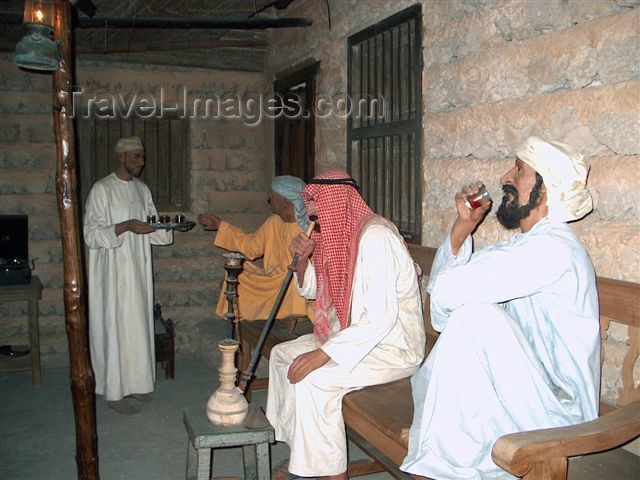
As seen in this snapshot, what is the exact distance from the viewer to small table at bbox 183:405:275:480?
9.07ft

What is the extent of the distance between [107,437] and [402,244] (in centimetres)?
244

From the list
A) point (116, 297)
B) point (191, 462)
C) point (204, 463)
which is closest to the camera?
point (204, 463)

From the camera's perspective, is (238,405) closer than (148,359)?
Yes

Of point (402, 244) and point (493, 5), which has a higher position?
point (493, 5)

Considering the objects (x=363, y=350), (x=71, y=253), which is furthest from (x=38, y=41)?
(x=363, y=350)

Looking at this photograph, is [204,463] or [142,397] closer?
[204,463]

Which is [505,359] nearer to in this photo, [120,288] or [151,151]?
[120,288]

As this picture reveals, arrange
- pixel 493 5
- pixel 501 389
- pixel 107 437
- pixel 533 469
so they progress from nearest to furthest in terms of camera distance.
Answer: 1. pixel 533 469
2. pixel 501 389
3. pixel 493 5
4. pixel 107 437

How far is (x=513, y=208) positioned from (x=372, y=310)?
809 millimetres

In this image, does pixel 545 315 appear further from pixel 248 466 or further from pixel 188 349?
pixel 188 349

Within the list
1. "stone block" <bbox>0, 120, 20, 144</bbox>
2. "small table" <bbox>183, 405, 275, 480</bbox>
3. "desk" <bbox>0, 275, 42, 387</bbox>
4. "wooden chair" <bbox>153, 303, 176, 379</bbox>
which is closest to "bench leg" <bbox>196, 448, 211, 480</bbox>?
"small table" <bbox>183, 405, 275, 480</bbox>

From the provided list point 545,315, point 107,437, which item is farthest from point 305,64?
point 545,315

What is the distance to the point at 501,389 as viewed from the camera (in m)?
2.34

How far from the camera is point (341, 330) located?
3129 millimetres
